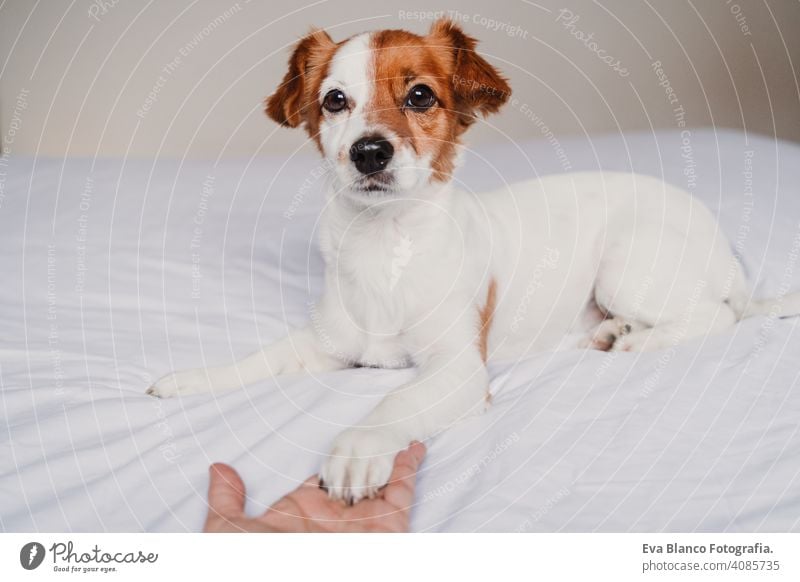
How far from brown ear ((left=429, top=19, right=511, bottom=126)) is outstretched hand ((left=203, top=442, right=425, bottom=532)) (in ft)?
3.34

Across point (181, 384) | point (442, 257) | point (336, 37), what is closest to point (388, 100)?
point (442, 257)

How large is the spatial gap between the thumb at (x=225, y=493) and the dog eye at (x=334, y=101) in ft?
3.06

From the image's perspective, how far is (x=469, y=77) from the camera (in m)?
1.83

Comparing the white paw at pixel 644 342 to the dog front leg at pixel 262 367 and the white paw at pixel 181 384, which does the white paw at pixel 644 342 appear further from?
the white paw at pixel 181 384

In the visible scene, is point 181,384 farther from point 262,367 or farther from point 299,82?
point 299,82

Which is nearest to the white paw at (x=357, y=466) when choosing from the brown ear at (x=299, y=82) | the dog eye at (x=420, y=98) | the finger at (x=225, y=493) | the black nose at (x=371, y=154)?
the finger at (x=225, y=493)

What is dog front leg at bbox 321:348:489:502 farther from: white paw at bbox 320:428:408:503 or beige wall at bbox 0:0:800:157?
beige wall at bbox 0:0:800:157

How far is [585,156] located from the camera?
129 inches

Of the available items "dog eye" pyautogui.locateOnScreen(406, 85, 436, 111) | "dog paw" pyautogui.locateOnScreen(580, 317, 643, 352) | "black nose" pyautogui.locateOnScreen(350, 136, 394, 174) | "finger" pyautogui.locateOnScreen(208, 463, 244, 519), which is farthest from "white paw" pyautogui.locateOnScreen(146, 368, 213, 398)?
"dog paw" pyautogui.locateOnScreen(580, 317, 643, 352)

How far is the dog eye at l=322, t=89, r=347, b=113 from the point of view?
68.6 inches
